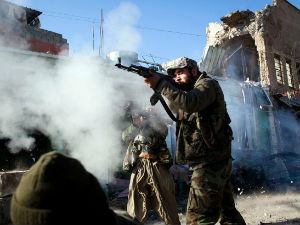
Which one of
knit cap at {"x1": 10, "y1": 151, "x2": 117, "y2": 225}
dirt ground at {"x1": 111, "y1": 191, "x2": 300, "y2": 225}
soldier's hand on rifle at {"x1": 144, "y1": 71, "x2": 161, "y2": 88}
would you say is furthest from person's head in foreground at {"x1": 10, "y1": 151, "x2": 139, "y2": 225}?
dirt ground at {"x1": 111, "y1": 191, "x2": 300, "y2": 225}

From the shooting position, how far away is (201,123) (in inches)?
92.6

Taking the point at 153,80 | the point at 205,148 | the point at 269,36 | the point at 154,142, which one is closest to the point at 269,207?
the point at 154,142

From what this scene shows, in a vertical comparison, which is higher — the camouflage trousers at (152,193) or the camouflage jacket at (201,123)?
the camouflage jacket at (201,123)

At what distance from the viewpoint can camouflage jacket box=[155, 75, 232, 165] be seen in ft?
7.38

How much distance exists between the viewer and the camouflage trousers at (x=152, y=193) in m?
3.59

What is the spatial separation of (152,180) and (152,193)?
0.62 ft

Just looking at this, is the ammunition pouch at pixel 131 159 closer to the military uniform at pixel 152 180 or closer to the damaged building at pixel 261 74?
the military uniform at pixel 152 180

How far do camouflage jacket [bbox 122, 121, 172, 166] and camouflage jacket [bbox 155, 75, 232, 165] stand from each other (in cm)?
130

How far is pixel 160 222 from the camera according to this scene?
468 centimetres

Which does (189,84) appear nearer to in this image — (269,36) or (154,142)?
(154,142)

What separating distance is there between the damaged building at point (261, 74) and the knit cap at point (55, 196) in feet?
27.8

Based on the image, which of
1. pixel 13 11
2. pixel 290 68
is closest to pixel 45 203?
pixel 290 68

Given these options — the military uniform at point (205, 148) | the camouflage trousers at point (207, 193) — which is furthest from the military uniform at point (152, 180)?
Answer: the camouflage trousers at point (207, 193)

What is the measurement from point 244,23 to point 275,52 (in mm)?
1989
